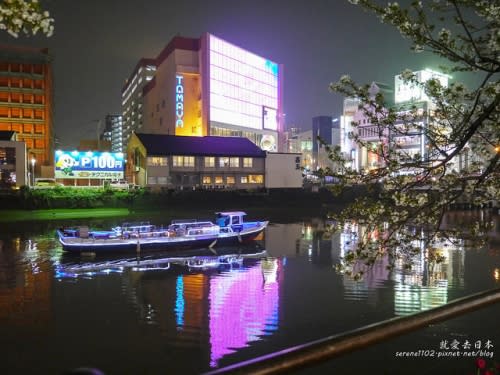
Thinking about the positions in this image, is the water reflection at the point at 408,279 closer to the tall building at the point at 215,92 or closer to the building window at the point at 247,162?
the building window at the point at 247,162

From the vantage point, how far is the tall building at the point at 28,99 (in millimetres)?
105938

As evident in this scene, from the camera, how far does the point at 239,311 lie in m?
21.1

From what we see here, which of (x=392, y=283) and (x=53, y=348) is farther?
(x=392, y=283)

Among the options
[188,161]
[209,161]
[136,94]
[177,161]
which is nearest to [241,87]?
[209,161]

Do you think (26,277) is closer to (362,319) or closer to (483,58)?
(362,319)

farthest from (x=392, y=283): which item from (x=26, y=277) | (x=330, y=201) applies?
(x=330, y=201)

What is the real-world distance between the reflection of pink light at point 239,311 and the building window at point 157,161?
48.6 meters

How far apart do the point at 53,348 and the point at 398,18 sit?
16471mm

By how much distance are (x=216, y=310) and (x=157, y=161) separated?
5677cm

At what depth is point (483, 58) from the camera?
691 cm

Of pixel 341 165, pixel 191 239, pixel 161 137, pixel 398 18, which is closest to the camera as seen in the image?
pixel 398 18

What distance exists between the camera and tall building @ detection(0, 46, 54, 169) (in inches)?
4171

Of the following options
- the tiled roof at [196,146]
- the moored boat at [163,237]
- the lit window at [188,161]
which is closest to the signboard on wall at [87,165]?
the tiled roof at [196,146]

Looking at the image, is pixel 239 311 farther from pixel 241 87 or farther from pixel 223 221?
pixel 241 87
